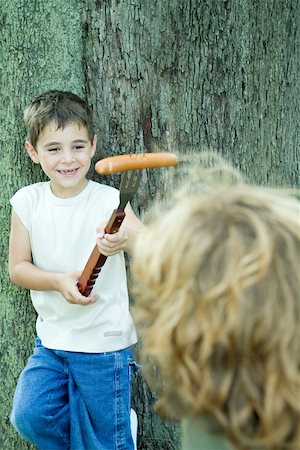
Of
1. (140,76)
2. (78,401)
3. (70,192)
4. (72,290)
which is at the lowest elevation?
(78,401)

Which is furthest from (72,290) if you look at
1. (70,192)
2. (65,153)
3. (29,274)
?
(65,153)

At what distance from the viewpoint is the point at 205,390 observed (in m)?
1.73

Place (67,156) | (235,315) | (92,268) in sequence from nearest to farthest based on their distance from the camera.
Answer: (235,315) → (92,268) → (67,156)

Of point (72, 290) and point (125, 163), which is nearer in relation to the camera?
point (125, 163)

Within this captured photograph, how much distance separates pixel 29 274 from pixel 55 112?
0.62 m

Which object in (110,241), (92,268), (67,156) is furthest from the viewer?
(67,156)

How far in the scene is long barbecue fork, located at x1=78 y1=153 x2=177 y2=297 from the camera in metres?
2.62

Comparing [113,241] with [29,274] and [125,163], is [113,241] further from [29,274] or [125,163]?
[29,274]

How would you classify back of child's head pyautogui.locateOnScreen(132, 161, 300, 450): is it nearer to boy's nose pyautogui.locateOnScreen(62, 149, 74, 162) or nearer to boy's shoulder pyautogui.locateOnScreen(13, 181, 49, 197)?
boy's nose pyautogui.locateOnScreen(62, 149, 74, 162)

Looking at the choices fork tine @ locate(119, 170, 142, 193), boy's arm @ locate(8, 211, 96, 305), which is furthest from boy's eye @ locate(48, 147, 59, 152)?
fork tine @ locate(119, 170, 142, 193)

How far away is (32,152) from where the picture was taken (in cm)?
325

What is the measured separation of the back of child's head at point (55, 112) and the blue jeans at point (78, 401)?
857mm

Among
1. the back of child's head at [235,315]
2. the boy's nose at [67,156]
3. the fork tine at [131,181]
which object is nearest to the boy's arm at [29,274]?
the boy's nose at [67,156]

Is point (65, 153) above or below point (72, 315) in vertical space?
above
